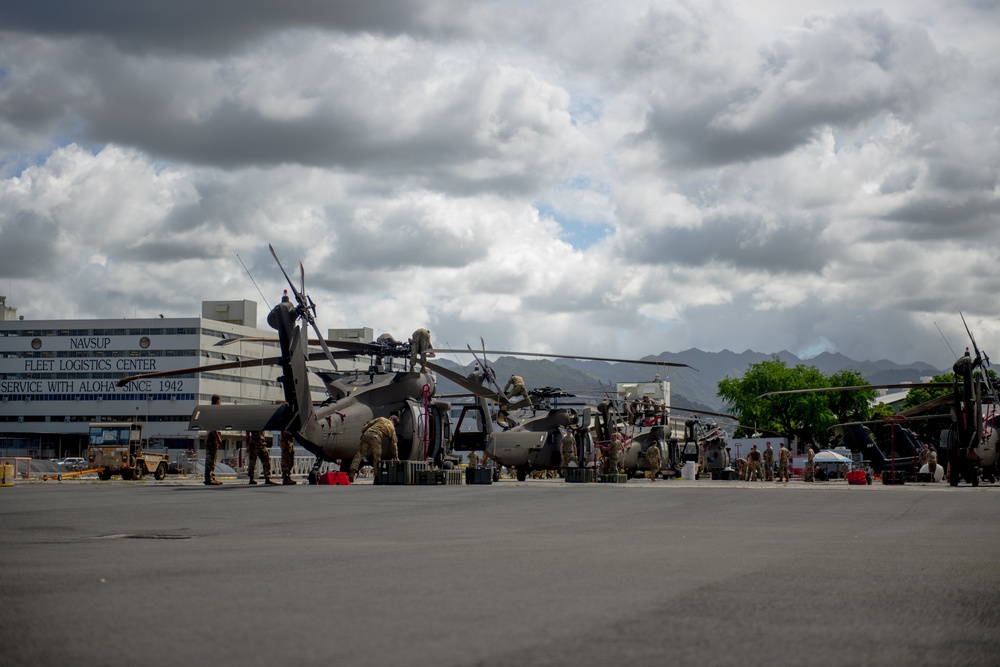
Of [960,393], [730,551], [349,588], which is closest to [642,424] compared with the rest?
[960,393]

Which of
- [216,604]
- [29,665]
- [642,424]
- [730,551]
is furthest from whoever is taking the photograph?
Result: [642,424]

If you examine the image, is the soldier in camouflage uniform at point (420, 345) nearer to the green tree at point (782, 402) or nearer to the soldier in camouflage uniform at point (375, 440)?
the soldier in camouflage uniform at point (375, 440)

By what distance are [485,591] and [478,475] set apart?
1017 inches

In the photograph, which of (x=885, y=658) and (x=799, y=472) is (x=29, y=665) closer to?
(x=885, y=658)

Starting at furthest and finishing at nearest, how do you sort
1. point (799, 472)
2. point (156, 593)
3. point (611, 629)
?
point (799, 472)
point (156, 593)
point (611, 629)

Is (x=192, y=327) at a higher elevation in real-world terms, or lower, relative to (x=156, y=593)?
higher

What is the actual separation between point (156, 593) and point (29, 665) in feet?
7.59

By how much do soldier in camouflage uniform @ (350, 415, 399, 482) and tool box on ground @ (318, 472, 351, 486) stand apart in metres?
0.50

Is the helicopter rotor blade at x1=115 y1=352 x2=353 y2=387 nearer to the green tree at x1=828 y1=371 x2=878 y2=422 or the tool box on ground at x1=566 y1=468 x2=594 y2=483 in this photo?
the tool box on ground at x1=566 y1=468 x2=594 y2=483

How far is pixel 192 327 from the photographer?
125562 millimetres

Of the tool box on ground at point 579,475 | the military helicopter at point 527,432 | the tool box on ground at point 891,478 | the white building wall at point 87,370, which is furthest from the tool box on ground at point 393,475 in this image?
the white building wall at point 87,370

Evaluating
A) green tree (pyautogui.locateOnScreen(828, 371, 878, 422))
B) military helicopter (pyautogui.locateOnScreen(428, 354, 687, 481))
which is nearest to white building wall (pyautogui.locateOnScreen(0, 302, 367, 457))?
green tree (pyautogui.locateOnScreen(828, 371, 878, 422))

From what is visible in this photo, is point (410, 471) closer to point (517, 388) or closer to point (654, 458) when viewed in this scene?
point (517, 388)

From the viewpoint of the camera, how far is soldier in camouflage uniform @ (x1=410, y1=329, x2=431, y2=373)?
3409cm
